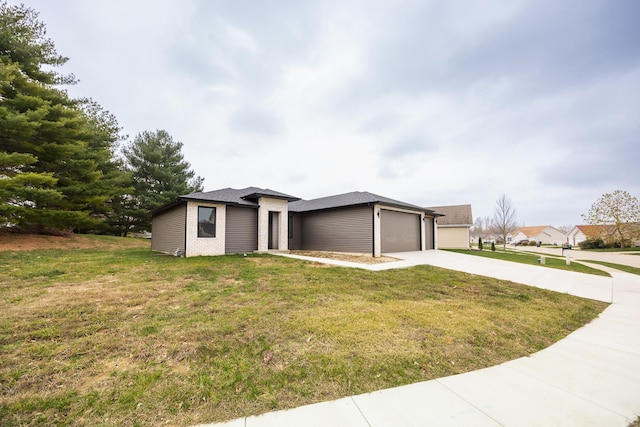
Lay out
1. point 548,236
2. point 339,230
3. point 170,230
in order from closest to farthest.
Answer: point 170,230 → point 339,230 → point 548,236

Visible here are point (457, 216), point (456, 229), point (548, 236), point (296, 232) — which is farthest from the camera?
point (548, 236)

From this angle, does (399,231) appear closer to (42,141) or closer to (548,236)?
(42,141)

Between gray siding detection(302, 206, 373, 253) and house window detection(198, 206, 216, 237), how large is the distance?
6220 millimetres

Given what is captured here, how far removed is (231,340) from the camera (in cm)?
311

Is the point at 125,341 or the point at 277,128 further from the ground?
the point at 277,128

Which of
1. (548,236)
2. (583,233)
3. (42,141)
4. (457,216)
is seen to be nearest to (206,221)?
(42,141)

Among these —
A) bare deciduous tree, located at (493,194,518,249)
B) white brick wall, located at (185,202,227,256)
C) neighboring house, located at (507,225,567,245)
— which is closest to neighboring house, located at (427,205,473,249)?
bare deciduous tree, located at (493,194,518,249)

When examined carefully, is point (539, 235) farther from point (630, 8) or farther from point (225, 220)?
point (225, 220)

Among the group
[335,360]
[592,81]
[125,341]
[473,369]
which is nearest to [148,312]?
[125,341]

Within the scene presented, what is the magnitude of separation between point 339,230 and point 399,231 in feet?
12.7

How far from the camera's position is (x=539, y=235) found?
5819 centimetres

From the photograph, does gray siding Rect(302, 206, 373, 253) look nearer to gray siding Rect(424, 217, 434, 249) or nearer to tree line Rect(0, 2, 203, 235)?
gray siding Rect(424, 217, 434, 249)

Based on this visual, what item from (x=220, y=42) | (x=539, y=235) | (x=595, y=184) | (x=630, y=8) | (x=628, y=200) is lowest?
(x=539, y=235)

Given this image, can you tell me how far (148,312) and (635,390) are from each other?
614 cm
